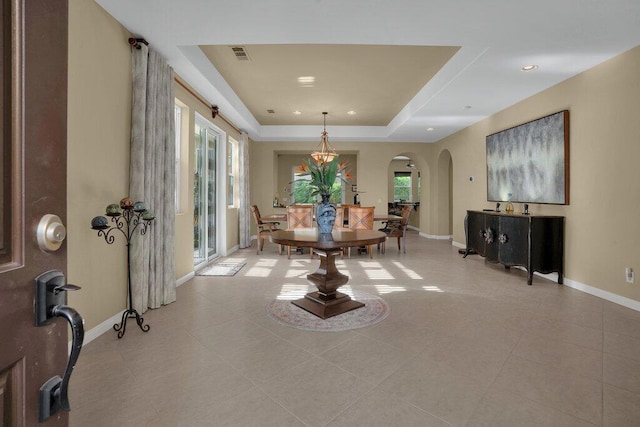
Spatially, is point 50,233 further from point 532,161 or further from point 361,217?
point 361,217

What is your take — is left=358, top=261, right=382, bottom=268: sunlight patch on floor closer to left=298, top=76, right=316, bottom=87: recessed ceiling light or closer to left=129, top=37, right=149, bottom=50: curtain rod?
left=298, top=76, right=316, bottom=87: recessed ceiling light

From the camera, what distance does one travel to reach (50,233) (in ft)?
1.96

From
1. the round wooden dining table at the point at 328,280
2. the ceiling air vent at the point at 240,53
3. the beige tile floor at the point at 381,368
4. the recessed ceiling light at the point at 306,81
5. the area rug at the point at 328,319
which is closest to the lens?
the beige tile floor at the point at 381,368

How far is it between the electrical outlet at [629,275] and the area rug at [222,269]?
15.8ft

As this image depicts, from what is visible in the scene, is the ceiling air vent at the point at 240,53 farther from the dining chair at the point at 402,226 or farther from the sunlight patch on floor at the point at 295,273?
the dining chair at the point at 402,226

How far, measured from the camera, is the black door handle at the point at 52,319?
1.91 ft

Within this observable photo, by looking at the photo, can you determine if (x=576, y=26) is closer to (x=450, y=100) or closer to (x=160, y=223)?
(x=450, y=100)

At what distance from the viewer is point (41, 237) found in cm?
58

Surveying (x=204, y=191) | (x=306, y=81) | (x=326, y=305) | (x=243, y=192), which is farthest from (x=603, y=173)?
(x=243, y=192)

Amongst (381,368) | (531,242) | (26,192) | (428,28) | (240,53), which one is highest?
(240,53)

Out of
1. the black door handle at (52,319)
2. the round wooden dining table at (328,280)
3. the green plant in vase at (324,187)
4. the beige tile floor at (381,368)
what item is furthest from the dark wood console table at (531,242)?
the black door handle at (52,319)

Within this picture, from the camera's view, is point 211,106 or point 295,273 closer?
point 295,273

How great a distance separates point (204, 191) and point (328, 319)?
11.9 ft

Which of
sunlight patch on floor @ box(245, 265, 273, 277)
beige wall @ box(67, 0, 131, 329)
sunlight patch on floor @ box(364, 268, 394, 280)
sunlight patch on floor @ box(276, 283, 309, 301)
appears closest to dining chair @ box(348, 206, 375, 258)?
sunlight patch on floor @ box(364, 268, 394, 280)
